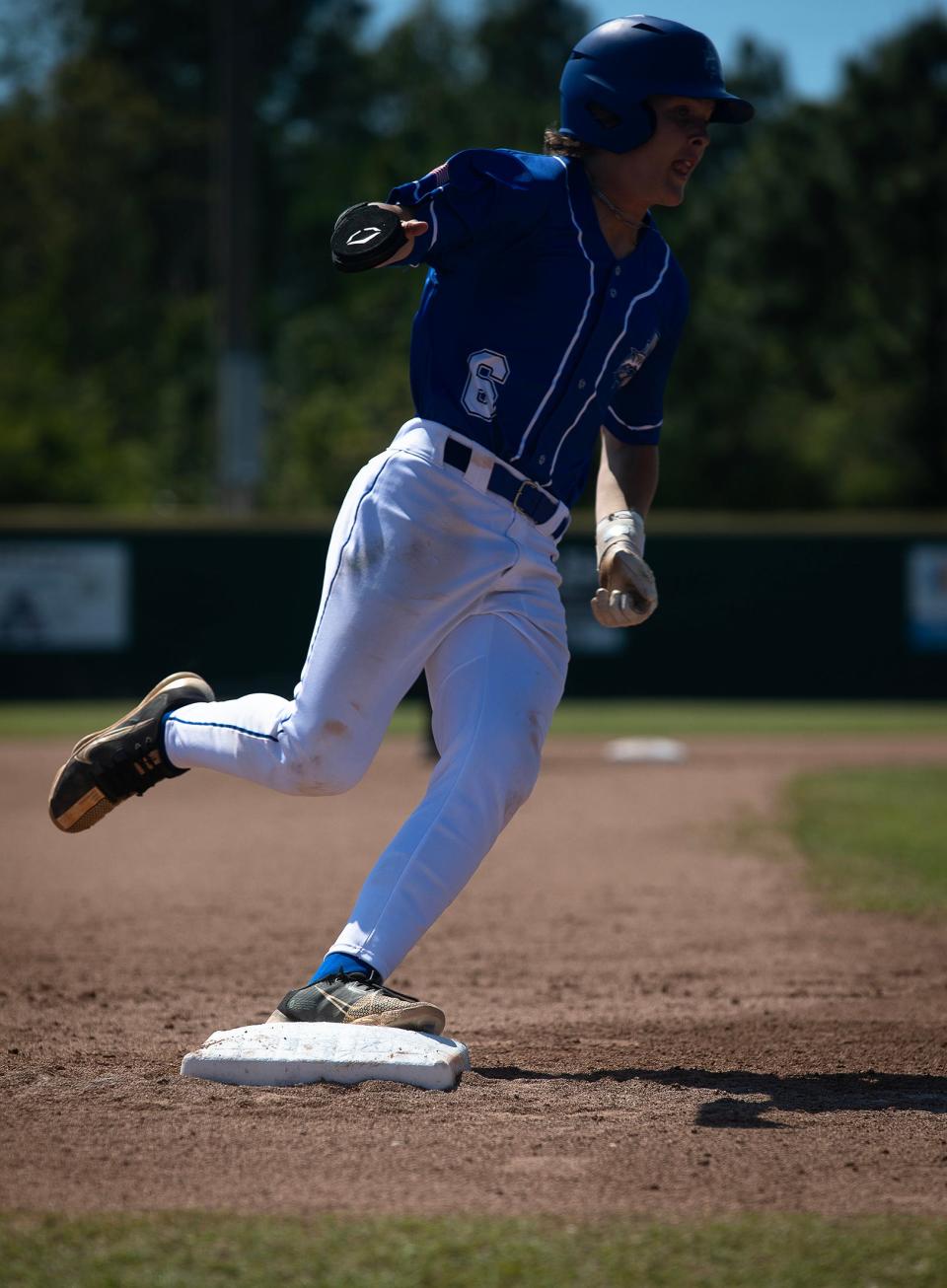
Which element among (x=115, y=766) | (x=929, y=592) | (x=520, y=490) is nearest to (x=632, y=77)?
(x=520, y=490)

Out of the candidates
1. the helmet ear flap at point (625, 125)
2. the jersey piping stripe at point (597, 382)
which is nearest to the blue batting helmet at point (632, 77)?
the helmet ear flap at point (625, 125)

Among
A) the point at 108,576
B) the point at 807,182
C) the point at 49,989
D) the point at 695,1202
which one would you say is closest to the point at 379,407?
the point at 807,182

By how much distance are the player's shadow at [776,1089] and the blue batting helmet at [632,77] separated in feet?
5.83

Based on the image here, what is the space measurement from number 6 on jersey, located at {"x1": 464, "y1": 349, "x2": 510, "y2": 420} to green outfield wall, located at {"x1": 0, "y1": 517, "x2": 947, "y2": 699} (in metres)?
11.6

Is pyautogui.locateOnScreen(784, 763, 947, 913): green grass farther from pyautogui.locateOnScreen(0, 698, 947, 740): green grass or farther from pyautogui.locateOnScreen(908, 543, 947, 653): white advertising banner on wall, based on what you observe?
pyautogui.locateOnScreen(908, 543, 947, 653): white advertising banner on wall

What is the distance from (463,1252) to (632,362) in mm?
1893

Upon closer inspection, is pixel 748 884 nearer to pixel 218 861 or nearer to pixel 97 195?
pixel 218 861

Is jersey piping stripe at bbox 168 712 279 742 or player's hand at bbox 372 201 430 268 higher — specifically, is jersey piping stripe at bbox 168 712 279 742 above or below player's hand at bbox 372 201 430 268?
below

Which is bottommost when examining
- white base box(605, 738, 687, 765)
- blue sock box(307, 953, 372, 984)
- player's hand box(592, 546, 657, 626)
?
white base box(605, 738, 687, 765)

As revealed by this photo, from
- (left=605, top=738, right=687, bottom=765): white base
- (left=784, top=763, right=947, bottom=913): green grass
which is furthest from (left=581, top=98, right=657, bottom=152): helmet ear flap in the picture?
(left=605, top=738, right=687, bottom=765): white base

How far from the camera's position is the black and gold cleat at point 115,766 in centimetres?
350

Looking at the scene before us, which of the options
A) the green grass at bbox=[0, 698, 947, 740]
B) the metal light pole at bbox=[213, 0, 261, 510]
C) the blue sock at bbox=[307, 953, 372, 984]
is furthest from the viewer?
the metal light pole at bbox=[213, 0, 261, 510]

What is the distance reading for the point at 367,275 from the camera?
3297 cm

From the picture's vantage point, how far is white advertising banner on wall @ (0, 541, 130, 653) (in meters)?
15.3
